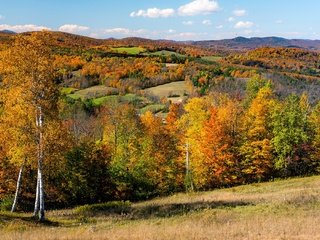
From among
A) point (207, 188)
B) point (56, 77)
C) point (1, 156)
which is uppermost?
point (56, 77)

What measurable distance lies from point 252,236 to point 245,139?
4473 centimetres

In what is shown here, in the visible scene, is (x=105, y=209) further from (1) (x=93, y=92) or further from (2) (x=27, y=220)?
(1) (x=93, y=92)

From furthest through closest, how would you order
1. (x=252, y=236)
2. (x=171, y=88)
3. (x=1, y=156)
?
1. (x=171, y=88)
2. (x=1, y=156)
3. (x=252, y=236)

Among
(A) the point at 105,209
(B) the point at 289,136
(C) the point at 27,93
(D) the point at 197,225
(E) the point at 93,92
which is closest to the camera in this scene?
(D) the point at 197,225

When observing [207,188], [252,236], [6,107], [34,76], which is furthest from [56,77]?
[207,188]

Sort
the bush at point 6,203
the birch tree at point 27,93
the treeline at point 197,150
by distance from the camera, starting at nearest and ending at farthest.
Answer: the birch tree at point 27,93 < the bush at point 6,203 < the treeline at point 197,150

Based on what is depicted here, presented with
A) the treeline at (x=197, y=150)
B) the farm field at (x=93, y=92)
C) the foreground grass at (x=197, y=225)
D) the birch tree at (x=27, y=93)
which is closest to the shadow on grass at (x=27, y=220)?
the foreground grass at (x=197, y=225)

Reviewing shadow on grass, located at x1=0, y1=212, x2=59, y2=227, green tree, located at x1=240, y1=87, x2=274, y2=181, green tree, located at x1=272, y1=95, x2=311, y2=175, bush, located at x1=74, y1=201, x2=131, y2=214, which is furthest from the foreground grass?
green tree, located at x1=272, y1=95, x2=311, y2=175

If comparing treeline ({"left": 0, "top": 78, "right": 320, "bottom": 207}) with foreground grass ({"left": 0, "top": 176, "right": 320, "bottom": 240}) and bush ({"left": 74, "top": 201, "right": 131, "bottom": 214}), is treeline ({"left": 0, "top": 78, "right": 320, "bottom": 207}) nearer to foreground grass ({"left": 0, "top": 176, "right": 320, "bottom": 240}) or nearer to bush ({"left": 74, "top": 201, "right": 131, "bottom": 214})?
bush ({"left": 74, "top": 201, "right": 131, "bottom": 214})

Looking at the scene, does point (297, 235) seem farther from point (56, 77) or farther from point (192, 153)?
point (192, 153)

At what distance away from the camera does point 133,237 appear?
17453 mm

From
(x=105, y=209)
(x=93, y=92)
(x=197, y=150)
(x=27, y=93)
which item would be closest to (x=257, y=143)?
(x=197, y=150)

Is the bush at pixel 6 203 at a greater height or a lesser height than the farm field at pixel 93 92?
lesser

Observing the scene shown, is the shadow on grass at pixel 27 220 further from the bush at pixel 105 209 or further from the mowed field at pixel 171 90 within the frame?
the mowed field at pixel 171 90
